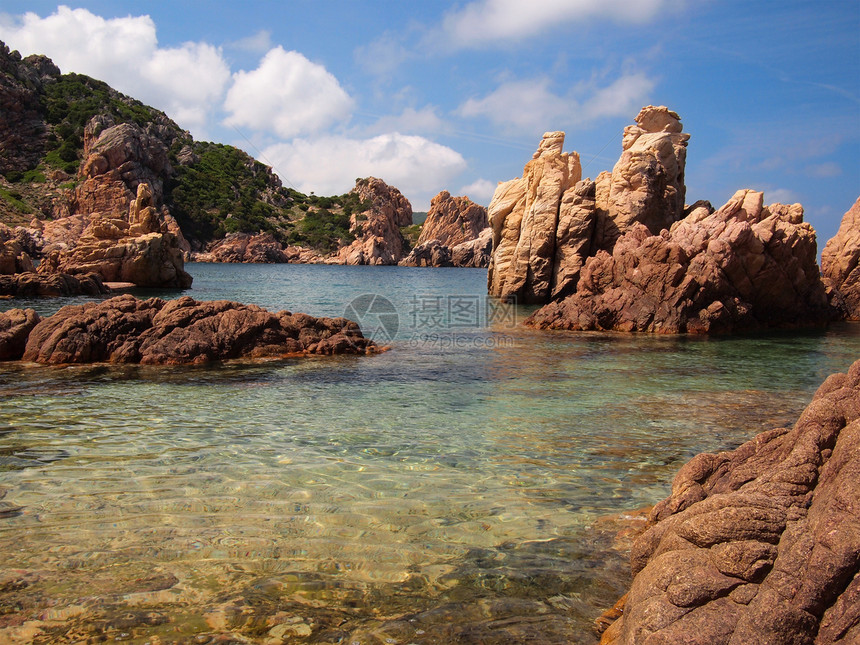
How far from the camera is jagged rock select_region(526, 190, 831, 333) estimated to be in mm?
24250

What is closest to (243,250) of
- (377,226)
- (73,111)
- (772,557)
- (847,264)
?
(377,226)

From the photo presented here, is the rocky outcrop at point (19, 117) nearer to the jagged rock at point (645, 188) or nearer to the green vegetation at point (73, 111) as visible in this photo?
the green vegetation at point (73, 111)

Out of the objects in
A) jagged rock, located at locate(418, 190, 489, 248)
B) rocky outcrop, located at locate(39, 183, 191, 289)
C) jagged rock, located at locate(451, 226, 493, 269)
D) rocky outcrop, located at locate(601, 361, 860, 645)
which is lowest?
rocky outcrop, located at locate(601, 361, 860, 645)

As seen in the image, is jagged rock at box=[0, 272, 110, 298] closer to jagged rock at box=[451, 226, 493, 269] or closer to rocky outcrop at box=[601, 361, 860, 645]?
rocky outcrop at box=[601, 361, 860, 645]

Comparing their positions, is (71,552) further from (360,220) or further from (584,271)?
(360,220)

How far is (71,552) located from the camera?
16.8ft

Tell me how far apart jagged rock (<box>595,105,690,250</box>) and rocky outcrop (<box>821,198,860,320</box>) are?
8973 millimetres

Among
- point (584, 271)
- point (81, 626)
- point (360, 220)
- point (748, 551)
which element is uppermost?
point (360, 220)

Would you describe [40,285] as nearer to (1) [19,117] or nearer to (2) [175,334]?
(2) [175,334]

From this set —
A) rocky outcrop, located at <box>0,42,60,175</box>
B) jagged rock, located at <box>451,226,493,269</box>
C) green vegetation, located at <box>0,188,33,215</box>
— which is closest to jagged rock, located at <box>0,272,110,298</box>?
green vegetation, located at <box>0,188,33,215</box>

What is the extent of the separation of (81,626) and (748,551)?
15.0ft

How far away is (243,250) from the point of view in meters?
114

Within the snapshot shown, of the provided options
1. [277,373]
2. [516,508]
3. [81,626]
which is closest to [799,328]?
[277,373]

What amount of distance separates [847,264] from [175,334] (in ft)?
118
